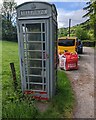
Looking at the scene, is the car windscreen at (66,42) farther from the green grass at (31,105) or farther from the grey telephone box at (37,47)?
the grey telephone box at (37,47)

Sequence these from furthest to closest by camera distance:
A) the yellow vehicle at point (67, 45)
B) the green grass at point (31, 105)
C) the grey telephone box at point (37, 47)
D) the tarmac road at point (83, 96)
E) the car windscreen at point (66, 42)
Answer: the car windscreen at point (66, 42) → the yellow vehicle at point (67, 45) → the grey telephone box at point (37, 47) → the tarmac road at point (83, 96) → the green grass at point (31, 105)

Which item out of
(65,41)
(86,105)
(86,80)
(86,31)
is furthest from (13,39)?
(86,105)

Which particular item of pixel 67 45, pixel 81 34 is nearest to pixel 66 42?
pixel 67 45

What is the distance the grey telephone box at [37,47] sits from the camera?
5469 mm

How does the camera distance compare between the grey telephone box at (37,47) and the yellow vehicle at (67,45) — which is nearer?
the grey telephone box at (37,47)

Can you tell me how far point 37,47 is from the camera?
5.81 metres

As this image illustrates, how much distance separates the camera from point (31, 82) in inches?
239

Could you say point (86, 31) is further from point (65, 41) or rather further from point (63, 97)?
point (63, 97)

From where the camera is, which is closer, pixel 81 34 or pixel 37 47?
pixel 37 47

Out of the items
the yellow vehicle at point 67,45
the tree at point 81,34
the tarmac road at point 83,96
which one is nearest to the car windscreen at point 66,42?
the yellow vehicle at point 67,45

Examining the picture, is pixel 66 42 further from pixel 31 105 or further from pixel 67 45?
pixel 31 105

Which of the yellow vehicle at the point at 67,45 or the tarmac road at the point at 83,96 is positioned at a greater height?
the yellow vehicle at the point at 67,45

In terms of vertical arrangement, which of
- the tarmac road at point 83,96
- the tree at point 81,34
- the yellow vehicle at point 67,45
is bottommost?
the tarmac road at point 83,96

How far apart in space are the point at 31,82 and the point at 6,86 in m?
1.35
